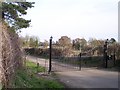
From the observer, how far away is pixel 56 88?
14.6m

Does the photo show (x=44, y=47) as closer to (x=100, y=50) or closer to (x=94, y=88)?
(x=100, y=50)

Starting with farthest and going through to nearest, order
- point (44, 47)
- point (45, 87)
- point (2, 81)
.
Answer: point (44, 47) < point (45, 87) < point (2, 81)

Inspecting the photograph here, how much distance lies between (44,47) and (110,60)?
57.3ft

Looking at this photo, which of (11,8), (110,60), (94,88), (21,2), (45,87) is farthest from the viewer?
(110,60)

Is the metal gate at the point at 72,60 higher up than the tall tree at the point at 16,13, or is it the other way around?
the tall tree at the point at 16,13

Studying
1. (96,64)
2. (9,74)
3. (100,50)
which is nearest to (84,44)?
(100,50)

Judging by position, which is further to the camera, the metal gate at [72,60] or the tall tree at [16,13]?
the metal gate at [72,60]

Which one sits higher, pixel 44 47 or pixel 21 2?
pixel 21 2

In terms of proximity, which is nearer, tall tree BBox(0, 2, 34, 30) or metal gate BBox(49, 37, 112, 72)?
tall tree BBox(0, 2, 34, 30)

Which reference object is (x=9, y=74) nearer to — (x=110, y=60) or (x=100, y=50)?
(x=110, y=60)

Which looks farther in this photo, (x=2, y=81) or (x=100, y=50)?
(x=100, y=50)

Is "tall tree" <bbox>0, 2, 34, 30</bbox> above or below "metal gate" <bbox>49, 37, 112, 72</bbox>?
above

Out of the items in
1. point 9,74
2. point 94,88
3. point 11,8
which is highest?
point 11,8

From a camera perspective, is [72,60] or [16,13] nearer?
[16,13]
